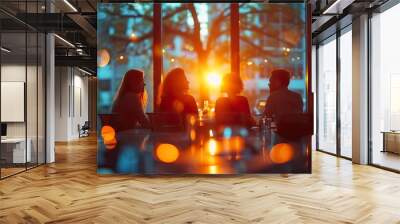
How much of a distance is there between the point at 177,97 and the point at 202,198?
1.91 meters

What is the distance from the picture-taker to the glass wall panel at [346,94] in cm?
831

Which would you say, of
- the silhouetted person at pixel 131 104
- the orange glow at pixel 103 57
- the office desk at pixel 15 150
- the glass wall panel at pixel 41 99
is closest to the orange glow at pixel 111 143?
the silhouetted person at pixel 131 104

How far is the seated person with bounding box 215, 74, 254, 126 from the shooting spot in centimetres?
588

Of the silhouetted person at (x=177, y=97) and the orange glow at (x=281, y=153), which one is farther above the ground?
the silhouetted person at (x=177, y=97)

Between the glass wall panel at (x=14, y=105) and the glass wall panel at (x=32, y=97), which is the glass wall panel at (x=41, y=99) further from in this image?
the glass wall panel at (x=14, y=105)

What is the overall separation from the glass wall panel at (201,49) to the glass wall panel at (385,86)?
3.40 m

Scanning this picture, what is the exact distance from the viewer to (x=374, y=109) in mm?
7574

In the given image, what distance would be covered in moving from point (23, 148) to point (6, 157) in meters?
0.36

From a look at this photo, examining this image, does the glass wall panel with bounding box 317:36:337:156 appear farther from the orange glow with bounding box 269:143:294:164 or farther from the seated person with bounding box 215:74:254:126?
the seated person with bounding box 215:74:254:126

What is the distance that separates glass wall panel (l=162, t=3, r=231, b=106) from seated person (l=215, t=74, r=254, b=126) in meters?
0.12

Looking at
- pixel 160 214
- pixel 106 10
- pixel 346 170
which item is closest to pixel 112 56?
pixel 106 10

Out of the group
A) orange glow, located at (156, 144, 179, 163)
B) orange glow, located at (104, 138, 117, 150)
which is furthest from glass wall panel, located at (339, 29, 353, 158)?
orange glow, located at (104, 138, 117, 150)

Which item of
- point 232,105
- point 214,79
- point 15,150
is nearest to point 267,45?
point 214,79

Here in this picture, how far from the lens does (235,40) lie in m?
5.89
